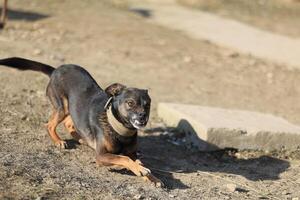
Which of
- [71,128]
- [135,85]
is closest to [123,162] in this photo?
[71,128]

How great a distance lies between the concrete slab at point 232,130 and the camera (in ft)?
24.1

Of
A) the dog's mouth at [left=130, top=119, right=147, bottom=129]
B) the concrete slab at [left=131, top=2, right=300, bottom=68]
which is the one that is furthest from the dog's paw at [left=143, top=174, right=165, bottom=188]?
the concrete slab at [left=131, top=2, right=300, bottom=68]

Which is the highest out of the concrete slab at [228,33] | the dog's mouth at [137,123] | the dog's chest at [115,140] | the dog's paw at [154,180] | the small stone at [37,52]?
the concrete slab at [228,33]

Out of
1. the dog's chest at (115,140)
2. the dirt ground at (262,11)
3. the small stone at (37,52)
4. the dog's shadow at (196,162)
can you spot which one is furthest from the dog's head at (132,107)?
the dirt ground at (262,11)

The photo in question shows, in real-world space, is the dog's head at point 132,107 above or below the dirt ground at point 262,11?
below

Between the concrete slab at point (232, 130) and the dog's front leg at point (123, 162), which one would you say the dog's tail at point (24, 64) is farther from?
the concrete slab at point (232, 130)

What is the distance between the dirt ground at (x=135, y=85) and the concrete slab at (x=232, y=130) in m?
0.11

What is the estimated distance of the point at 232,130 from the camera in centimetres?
737

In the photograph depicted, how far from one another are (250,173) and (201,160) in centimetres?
57

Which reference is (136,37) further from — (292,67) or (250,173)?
(250,173)

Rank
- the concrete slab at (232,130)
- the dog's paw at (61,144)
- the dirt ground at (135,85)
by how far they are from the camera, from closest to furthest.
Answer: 1. the dirt ground at (135,85)
2. the dog's paw at (61,144)
3. the concrete slab at (232,130)

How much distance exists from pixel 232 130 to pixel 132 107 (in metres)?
1.84

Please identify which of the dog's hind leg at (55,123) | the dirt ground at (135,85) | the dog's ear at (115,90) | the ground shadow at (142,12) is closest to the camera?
the dirt ground at (135,85)

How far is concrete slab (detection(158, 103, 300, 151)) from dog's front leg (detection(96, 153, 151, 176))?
59.6 inches
